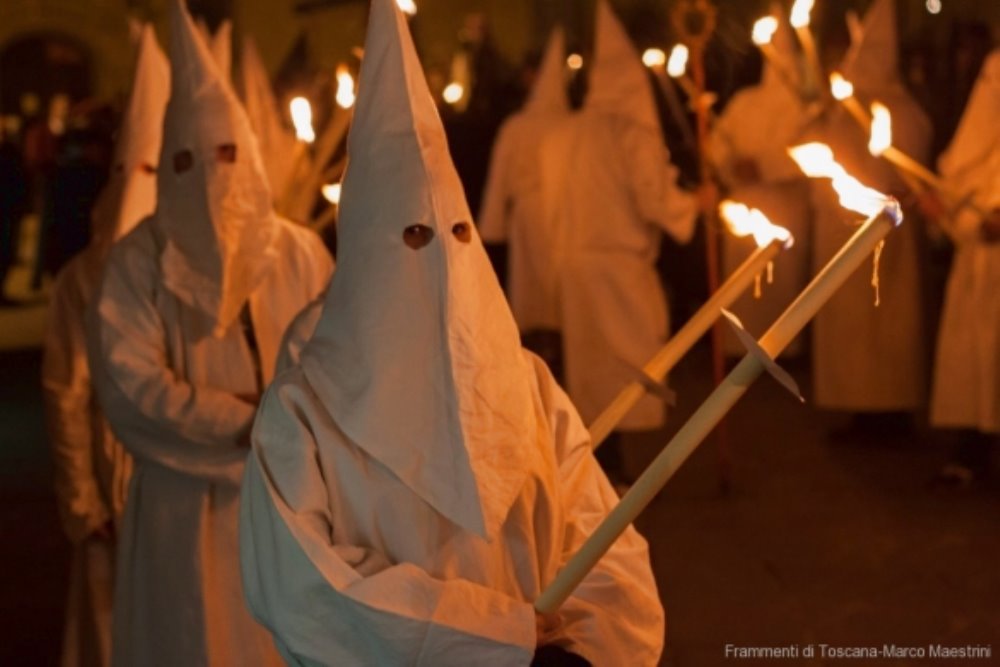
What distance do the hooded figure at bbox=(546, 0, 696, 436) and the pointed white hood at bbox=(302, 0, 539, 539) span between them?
593 centimetres

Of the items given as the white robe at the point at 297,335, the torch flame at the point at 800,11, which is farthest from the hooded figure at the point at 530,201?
the white robe at the point at 297,335

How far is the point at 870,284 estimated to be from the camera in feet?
33.4

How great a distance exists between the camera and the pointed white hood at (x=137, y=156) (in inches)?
244

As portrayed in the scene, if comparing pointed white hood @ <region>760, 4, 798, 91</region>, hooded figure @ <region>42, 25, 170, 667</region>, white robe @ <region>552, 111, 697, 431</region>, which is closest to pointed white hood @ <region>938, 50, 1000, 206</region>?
white robe @ <region>552, 111, 697, 431</region>

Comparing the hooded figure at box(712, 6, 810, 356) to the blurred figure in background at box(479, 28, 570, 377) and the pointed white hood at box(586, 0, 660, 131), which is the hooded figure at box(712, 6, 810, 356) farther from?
the pointed white hood at box(586, 0, 660, 131)

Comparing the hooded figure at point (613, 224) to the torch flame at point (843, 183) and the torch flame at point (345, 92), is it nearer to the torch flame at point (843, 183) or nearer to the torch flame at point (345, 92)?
the torch flame at point (345, 92)

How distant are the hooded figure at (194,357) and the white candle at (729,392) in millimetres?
2041

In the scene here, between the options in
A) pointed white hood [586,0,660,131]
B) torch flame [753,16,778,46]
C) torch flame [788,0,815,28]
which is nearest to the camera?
torch flame [788,0,815,28]

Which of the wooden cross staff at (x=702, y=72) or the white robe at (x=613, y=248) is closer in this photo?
the wooden cross staff at (x=702, y=72)

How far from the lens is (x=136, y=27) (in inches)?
347

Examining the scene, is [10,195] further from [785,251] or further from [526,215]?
[785,251]

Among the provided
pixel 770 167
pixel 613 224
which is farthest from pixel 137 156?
pixel 770 167

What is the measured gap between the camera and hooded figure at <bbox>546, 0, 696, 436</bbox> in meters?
9.10

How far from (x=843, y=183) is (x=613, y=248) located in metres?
6.75
